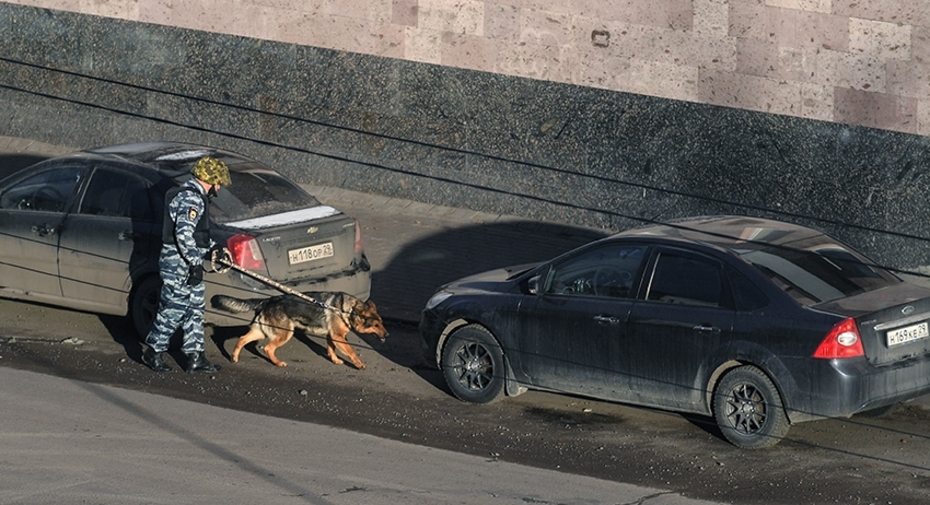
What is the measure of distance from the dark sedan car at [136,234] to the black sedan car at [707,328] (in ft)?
4.38

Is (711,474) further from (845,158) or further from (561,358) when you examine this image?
(845,158)

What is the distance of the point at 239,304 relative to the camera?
11.5 metres

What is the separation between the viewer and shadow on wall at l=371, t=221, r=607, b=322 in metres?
13.6

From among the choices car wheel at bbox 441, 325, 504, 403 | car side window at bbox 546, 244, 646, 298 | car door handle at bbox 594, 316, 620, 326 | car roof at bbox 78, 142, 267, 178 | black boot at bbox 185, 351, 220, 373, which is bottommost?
black boot at bbox 185, 351, 220, 373

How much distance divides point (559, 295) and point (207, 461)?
9.19ft

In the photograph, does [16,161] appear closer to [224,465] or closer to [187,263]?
[187,263]

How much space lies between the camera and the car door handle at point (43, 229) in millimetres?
12172

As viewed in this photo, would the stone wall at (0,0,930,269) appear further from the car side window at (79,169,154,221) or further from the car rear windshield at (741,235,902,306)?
the car side window at (79,169,154,221)

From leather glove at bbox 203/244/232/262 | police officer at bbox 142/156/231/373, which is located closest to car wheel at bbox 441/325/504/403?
leather glove at bbox 203/244/232/262

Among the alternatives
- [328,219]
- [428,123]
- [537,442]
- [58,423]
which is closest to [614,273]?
[537,442]

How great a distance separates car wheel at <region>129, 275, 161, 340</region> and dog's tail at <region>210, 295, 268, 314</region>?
2.05 feet

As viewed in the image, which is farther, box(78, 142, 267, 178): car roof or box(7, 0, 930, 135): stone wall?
box(7, 0, 930, 135): stone wall

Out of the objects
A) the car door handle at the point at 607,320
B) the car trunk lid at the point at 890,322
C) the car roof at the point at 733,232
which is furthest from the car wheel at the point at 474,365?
the car trunk lid at the point at 890,322

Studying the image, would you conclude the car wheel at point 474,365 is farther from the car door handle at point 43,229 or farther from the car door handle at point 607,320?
the car door handle at point 43,229
